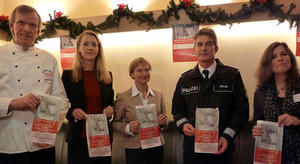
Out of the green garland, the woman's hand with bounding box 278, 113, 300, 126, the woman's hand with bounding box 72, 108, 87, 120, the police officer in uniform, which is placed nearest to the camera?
the woman's hand with bounding box 278, 113, 300, 126

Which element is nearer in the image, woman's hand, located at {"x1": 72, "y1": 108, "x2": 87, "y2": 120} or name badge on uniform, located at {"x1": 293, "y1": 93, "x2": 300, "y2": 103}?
name badge on uniform, located at {"x1": 293, "y1": 93, "x2": 300, "y2": 103}

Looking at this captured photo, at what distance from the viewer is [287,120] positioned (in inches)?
68.1

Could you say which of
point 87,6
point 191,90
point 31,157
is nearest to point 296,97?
point 191,90

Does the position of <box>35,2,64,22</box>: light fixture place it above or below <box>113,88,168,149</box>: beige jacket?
above

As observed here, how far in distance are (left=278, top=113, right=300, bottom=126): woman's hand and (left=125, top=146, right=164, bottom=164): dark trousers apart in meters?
1.13

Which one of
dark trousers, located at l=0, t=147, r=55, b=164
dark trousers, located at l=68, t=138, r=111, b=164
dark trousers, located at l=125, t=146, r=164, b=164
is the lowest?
dark trousers, located at l=125, t=146, r=164, b=164

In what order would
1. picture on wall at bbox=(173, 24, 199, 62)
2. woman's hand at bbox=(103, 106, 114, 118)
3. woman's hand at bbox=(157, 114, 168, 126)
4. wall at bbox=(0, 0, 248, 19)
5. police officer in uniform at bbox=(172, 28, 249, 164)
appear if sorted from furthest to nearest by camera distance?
wall at bbox=(0, 0, 248, 19)
picture on wall at bbox=(173, 24, 199, 62)
woman's hand at bbox=(157, 114, 168, 126)
woman's hand at bbox=(103, 106, 114, 118)
police officer in uniform at bbox=(172, 28, 249, 164)

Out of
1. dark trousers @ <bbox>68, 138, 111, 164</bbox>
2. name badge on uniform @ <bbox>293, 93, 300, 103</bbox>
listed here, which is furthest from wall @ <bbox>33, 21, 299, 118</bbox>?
dark trousers @ <bbox>68, 138, 111, 164</bbox>

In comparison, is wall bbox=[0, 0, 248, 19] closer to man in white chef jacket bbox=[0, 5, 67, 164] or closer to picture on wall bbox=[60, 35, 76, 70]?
picture on wall bbox=[60, 35, 76, 70]

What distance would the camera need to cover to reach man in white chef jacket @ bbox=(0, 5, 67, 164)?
162 centimetres

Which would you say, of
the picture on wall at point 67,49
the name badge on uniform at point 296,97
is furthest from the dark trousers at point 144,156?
the picture on wall at point 67,49

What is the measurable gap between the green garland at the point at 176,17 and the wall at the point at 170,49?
268mm

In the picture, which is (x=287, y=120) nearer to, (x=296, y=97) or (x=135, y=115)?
(x=296, y=97)

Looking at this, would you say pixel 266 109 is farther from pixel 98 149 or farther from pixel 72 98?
pixel 72 98
